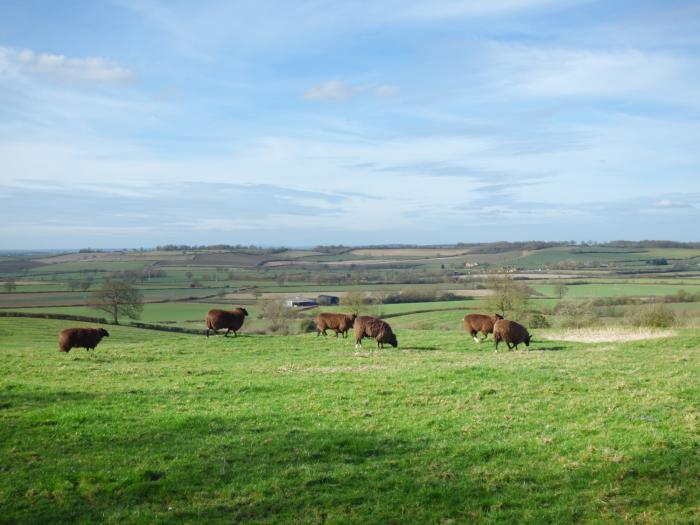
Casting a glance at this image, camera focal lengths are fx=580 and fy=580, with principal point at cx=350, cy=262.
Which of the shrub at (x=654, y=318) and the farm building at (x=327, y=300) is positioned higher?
the shrub at (x=654, y=318)

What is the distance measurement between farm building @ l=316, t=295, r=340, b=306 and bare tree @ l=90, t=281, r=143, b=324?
25522 millimetres

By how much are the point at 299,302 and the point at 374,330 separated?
52.3m

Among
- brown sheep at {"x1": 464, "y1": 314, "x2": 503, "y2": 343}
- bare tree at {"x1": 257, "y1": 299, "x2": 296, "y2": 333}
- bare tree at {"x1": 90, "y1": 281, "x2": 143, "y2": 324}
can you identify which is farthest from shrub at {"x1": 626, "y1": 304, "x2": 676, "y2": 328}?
bare tree at {"x1": 90, "y1": 281, "x2": 143, "y2": 324}

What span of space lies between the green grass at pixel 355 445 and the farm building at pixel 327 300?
198 feet

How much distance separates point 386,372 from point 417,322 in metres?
40.7

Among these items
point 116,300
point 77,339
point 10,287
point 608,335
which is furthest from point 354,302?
point 10,287

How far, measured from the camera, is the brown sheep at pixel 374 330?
2856 centimetres

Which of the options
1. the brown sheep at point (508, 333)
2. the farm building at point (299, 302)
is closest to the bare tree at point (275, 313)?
the farm building at point (299, 302)

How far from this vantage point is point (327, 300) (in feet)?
273

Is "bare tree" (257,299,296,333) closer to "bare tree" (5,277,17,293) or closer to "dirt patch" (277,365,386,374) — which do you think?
"dirt patch" (277,365,386,374)

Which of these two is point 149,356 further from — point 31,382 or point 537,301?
point 537,301

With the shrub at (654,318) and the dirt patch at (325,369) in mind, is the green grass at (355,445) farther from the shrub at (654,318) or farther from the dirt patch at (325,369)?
the shrub at (654,318)

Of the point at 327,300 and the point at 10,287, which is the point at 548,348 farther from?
the point at 10,287

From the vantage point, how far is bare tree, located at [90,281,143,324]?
2510 inches
